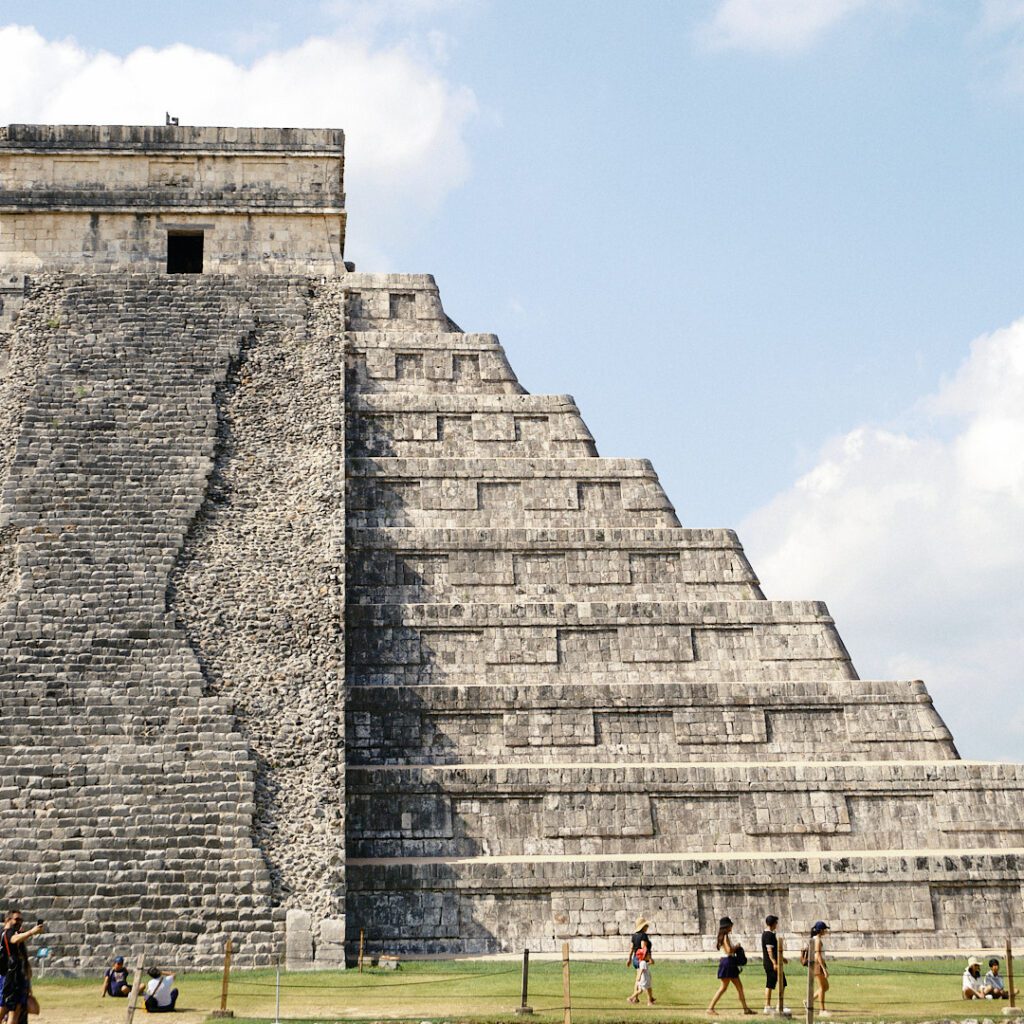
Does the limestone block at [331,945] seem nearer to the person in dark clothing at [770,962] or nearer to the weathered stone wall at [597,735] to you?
the weathered stone wall at [597,735]

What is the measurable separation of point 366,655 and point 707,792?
4.34 metres

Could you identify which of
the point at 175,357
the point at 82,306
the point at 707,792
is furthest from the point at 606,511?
the point at 82,306

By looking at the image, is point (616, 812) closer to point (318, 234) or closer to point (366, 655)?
point (366, 655)

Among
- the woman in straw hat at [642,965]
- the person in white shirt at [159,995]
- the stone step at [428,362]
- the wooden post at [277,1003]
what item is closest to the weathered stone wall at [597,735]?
the stone step at [428,362]

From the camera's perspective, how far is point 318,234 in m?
22.2

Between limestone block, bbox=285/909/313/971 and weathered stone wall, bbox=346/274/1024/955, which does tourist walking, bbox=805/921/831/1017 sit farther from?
limestone block, bbox=285/909/313/971

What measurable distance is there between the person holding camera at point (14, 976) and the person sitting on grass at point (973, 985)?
289 inches

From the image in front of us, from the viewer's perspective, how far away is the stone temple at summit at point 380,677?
13.5 m

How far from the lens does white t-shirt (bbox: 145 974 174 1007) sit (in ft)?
35.1

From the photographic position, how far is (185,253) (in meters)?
23.0

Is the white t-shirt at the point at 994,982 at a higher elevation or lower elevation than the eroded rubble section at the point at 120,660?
lower

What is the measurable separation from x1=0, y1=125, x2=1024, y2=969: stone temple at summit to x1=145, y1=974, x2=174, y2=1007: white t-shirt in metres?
1.81

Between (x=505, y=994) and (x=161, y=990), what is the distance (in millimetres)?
2636

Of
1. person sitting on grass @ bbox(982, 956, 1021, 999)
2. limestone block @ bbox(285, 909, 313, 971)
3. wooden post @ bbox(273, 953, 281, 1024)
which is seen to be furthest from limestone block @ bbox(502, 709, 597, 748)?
person sitting on grass @ bbox(982, 956, 1021, 999)
